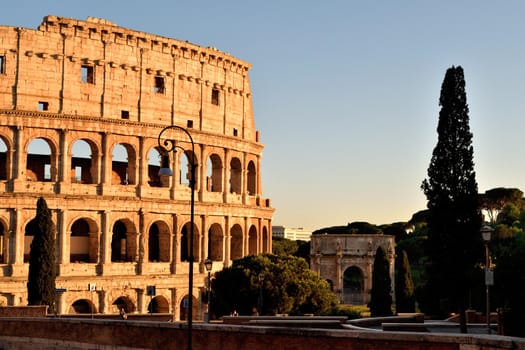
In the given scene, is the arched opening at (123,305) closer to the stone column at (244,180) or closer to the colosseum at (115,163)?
the colosseum at (115,163)

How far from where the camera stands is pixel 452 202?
1120 inches

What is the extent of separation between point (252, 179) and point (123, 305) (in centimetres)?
1455

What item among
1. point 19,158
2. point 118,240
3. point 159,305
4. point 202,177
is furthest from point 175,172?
point 19,158

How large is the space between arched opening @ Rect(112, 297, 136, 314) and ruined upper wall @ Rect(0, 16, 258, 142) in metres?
10.5

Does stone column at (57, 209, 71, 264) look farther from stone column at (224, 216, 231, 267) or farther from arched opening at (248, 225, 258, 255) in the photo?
arched opening at (248, 225, 258, 255)

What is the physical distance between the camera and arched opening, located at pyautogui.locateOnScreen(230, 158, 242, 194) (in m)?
54.6

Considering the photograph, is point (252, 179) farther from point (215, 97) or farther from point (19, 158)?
point (19, 158)

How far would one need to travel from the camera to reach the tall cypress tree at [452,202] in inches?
1103

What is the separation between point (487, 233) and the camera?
2341 centimetres

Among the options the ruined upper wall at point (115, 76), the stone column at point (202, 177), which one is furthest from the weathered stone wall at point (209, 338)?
the stone column at point (202, 177)

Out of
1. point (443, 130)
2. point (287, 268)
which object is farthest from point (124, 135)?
point (443, 130)

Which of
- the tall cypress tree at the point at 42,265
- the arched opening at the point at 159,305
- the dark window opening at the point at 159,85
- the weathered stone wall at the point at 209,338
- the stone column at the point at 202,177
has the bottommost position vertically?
the arched opening at the point at 159,305

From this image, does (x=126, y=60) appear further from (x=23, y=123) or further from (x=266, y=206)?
(x=266, y=206)

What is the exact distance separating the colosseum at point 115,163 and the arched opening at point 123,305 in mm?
70
